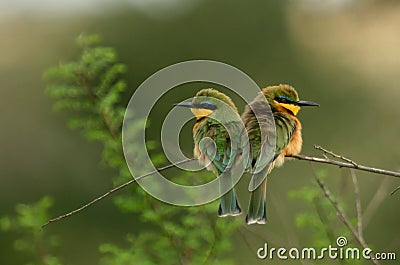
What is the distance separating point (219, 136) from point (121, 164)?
23.6 inches

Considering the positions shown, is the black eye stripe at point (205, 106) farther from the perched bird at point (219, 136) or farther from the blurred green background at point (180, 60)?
the blurred green background at point (180, 60)

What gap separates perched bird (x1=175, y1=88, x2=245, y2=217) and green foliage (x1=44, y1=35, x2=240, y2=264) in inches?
15.2

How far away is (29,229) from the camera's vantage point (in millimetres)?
2596

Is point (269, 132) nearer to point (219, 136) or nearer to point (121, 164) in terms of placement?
point (219, 136)

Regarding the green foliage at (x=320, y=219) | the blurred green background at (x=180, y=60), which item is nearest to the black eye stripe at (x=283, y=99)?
the green foliage at (x=320, y=219)

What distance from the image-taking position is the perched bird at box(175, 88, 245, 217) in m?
1.67

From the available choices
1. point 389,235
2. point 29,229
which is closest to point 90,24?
point 389,235

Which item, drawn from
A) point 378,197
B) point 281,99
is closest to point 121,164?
point 281,99

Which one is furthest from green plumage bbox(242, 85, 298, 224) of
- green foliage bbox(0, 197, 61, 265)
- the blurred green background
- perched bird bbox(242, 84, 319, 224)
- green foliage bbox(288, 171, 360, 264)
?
the blurred green background

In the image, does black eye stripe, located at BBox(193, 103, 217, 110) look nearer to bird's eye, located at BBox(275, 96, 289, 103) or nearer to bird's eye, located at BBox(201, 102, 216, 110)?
bird's eye, located at BBox(201, 102, 216, 110)

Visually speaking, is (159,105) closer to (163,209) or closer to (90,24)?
(90,24)

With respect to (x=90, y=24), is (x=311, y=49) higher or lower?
lower

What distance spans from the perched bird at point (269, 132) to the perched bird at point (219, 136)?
35 millimetres

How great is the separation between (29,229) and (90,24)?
3920 mm
